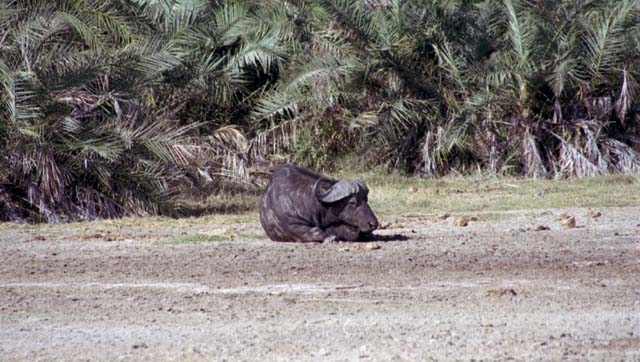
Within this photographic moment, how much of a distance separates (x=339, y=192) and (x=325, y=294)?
9.70 ft

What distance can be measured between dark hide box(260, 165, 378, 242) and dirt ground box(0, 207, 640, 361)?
0.21m

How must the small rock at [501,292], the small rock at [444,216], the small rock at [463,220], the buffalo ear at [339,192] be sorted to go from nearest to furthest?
the small rock at [501,292], the buffalo ear at [339,192], the small rock at [463,220], the small rock at [444,216]

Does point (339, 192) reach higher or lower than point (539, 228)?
higher

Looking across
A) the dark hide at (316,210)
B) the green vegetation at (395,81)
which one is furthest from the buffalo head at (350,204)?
the green vegetation at (395,81)

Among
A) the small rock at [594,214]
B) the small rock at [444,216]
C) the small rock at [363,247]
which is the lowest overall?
the small rock at [594,214]

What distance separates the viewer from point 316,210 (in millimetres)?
13234

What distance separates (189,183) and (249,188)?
1671 mm

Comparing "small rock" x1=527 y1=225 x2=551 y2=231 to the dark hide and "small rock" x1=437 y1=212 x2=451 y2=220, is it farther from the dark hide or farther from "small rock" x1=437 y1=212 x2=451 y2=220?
the dark hide

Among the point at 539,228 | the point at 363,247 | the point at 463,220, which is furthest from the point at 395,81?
the point at 363,247

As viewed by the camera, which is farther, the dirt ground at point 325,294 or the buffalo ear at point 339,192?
the buffalo ear at point 339,192

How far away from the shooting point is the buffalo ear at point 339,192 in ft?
42.6

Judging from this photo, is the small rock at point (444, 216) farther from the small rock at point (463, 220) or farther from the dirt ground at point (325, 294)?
the dirt ground at point (325, 294)

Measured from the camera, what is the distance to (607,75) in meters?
21.5

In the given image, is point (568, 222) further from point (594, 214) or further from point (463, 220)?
point (463, 220)
